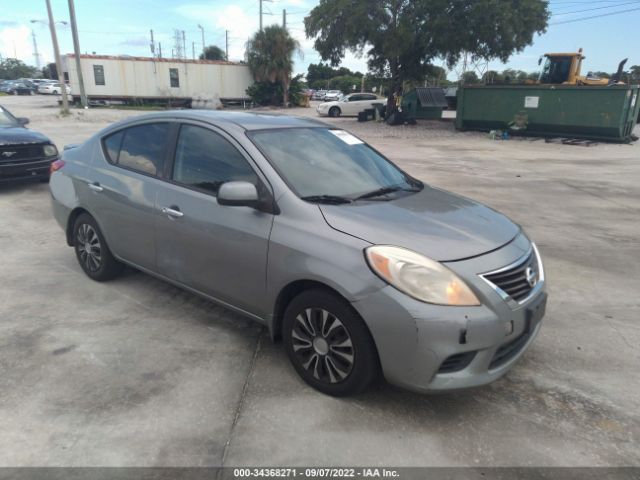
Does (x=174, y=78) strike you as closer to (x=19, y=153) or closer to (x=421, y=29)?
(x=421, y=29)

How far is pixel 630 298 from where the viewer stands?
14.4 ft

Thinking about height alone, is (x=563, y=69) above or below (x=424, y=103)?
above

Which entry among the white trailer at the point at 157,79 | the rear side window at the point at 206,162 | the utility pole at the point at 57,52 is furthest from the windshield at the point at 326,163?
the white trailer at the point at 157,79

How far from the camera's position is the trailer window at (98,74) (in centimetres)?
3487

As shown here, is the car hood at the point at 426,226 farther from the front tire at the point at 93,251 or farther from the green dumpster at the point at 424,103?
the green dumpster at the point at 424,103

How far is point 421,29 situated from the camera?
22109 millimetres

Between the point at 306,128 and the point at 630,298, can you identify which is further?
the point at 630,298

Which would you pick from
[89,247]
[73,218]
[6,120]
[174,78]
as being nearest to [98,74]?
[174,78]

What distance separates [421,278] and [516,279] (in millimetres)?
620

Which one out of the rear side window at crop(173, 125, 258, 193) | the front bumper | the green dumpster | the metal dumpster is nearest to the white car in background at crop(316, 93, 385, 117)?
the green dumpster

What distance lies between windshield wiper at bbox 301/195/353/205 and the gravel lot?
1147 mm

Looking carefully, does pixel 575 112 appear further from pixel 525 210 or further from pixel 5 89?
pixel 5 89

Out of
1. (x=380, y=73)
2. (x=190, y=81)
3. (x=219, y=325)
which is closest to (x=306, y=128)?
(x=219, y=325)

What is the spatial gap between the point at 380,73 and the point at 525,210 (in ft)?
65.4
